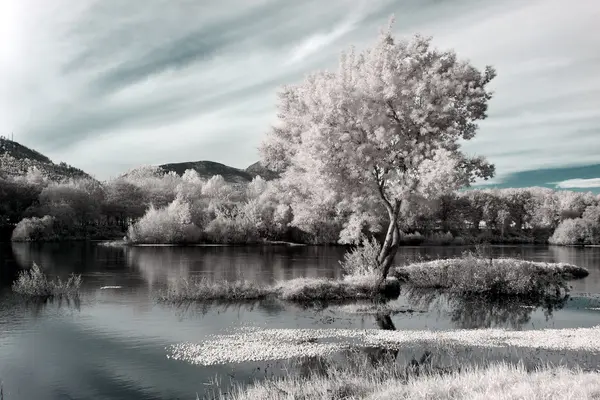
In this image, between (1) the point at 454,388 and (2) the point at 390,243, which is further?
(2) the point at 390,243

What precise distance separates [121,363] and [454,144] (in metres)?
21.2

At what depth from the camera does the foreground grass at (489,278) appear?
1252 inches

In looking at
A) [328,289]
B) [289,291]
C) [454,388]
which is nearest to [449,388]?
[454,388]

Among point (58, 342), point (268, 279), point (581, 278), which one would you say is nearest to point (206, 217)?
point (268, 279)

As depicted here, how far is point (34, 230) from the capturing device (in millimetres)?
90812

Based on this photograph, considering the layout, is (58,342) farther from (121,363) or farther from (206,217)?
(206,217)

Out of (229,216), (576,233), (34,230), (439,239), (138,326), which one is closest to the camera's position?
(138,326)

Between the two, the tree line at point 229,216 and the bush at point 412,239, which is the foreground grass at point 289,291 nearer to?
the tree line at point 229,216

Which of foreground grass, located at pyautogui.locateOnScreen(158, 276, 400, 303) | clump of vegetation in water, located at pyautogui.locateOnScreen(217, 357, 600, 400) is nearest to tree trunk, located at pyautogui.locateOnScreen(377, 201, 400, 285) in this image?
foreground grass, located at pyautogui.locateOnScreen(158, 276, 400, 303)

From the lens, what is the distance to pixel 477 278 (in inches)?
1265

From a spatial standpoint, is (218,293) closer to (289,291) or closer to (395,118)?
(289,291)

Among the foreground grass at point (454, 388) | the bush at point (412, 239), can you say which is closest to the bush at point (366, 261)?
the foreground grass at point (454, 388)

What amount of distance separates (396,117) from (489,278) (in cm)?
1156

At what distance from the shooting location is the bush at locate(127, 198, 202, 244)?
8862cm
